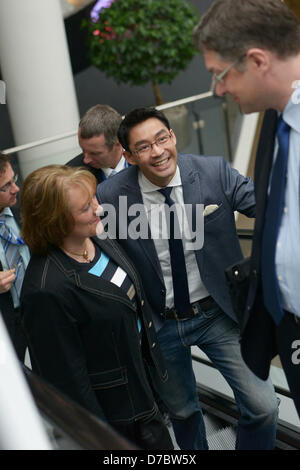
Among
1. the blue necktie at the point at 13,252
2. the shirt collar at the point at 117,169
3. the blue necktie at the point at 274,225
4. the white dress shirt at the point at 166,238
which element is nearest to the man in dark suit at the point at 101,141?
the shirt collar at the point at 117,169

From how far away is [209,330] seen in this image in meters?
2.29

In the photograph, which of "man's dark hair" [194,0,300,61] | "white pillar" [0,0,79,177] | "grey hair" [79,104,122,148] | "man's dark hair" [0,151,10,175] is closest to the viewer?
"man's dark hair" [194,0,300,61]

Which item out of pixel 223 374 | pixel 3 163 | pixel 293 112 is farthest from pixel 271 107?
pixel 3 163

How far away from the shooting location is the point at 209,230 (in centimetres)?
222

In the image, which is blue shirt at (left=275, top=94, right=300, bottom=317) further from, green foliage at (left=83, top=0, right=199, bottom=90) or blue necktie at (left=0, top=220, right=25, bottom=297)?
green foliage at (left=83, top=0, right=199, bottom=90)

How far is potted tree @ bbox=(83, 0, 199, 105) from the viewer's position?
723 cm

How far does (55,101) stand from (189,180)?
3528 mm

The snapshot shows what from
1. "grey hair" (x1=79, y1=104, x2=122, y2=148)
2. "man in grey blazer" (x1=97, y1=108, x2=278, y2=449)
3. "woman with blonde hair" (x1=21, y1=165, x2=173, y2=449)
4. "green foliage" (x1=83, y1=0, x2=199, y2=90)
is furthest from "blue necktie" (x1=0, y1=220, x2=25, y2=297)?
"green foliage" (x1=83, y1=0, x2=199, y2=90)

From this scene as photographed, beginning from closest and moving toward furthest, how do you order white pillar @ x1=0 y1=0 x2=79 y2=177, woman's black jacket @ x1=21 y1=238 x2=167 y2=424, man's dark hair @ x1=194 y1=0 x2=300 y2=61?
man's dark hair @ x1=194 y1=0 x2=300 y2=61 < woman's black jacket @ x1=21 y1=238 x2=167 y2=424 < white pillar @ x1=0 y1=0 x2=79 y2=177

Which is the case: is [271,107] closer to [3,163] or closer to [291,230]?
[291,230]

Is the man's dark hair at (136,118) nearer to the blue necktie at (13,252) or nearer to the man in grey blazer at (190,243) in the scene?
the man in grey blazer at (190,243)
